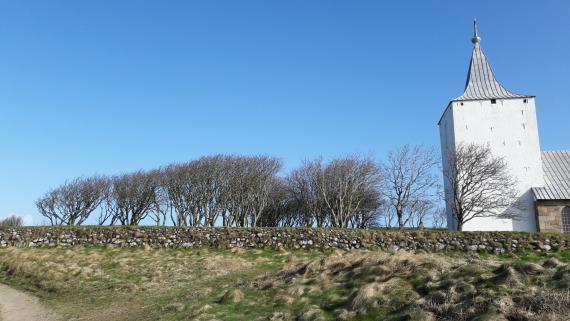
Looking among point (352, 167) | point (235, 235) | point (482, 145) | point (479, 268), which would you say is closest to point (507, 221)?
point (482, 145)

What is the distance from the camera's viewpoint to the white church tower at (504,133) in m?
39.2

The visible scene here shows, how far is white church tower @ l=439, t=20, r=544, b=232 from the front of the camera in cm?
3925

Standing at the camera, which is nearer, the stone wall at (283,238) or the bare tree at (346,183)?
the stone wall at (283,238)

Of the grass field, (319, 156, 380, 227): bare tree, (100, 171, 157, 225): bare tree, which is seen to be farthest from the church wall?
(100, 171, 157, 225): bare tree

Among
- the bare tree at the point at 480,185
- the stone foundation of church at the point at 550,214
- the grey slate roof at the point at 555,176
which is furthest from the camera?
the grey slate roof at the point at 555,176

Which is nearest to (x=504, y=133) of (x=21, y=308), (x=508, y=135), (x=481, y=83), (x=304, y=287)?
(x=508, y=135)

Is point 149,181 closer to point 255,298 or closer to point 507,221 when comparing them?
point 507,221

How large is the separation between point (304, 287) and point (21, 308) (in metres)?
9.06

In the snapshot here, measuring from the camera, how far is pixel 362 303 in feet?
31.4

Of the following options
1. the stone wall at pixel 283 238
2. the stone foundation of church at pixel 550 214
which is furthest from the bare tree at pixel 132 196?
the stone foundation of church at pixel 550 214

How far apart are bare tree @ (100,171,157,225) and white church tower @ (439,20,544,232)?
33.6 meters

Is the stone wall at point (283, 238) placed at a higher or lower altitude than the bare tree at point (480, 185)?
lower

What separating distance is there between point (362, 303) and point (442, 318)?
77.1 inches

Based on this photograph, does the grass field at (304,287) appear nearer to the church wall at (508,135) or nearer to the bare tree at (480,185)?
the bare tree at (480,185)
